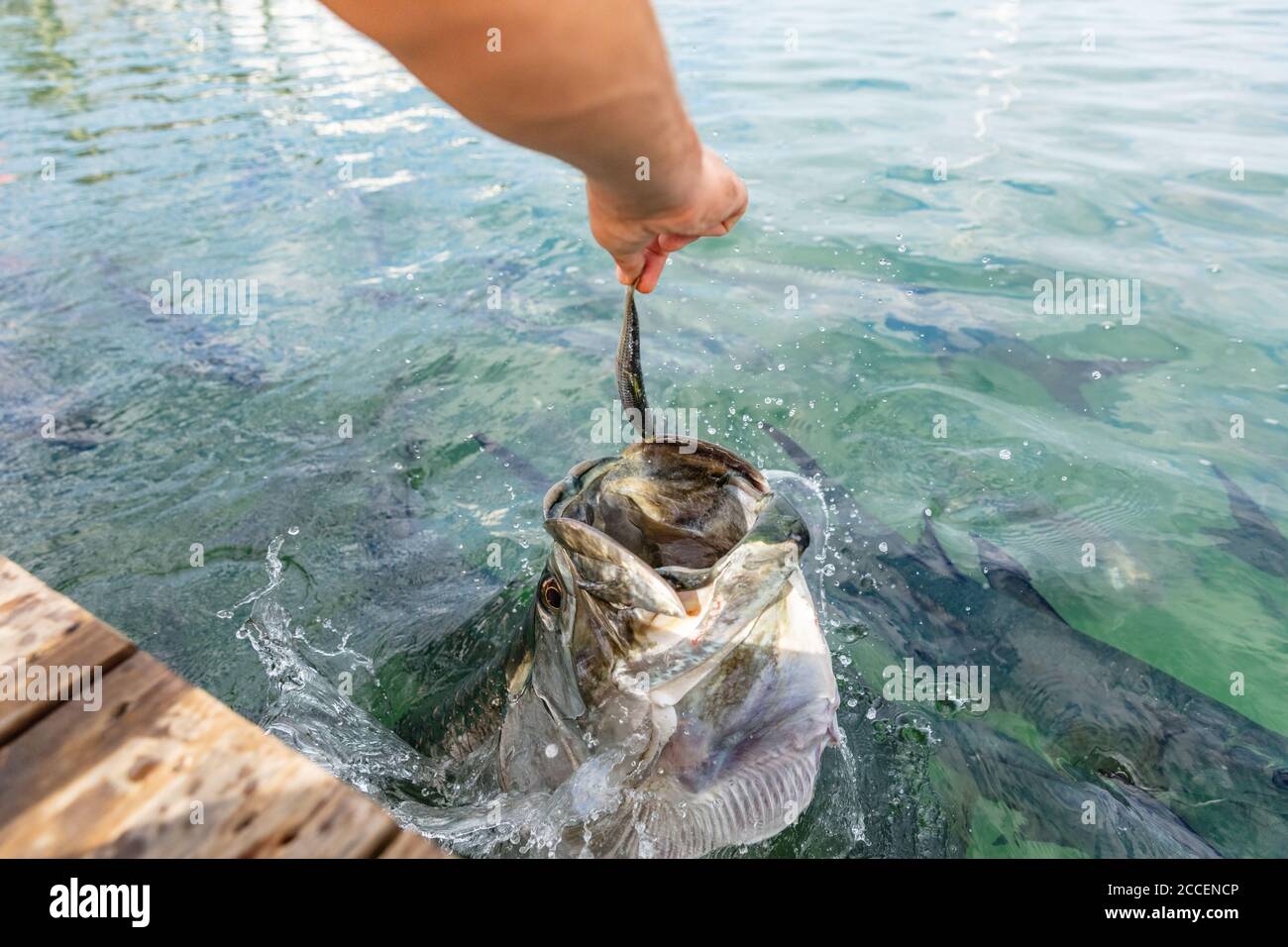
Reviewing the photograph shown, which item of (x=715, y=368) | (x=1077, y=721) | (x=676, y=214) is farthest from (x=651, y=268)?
(x=715, y=368)

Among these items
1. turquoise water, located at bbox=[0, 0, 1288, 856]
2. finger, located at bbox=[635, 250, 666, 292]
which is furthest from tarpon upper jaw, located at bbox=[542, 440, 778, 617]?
turquoise water, located at bbox=[0, 0, 1288, 856]

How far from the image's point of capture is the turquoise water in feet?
12.3

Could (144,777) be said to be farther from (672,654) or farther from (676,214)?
(676,214)

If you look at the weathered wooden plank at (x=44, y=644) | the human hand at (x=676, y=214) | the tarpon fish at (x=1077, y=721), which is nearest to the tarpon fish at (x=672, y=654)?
the human hand at (x=676, y=214)

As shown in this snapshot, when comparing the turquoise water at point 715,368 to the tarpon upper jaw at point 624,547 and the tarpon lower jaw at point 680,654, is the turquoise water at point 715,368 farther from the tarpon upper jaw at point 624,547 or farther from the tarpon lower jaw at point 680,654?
the tarpon upper jaw at point 624,547

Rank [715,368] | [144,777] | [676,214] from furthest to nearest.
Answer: [715,368]
[676,214]
[144,777]

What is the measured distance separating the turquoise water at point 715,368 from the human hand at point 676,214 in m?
1.91

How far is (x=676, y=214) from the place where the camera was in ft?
4.78

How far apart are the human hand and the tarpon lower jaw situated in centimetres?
56

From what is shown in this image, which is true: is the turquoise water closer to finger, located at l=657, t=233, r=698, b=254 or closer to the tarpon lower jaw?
the tarpon lower jaw

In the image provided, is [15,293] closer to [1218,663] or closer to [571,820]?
[571,820]

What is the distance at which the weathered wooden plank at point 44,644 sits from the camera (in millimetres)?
1435

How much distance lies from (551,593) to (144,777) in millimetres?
1006

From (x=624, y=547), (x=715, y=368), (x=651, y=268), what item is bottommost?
(x=715, y=368)
